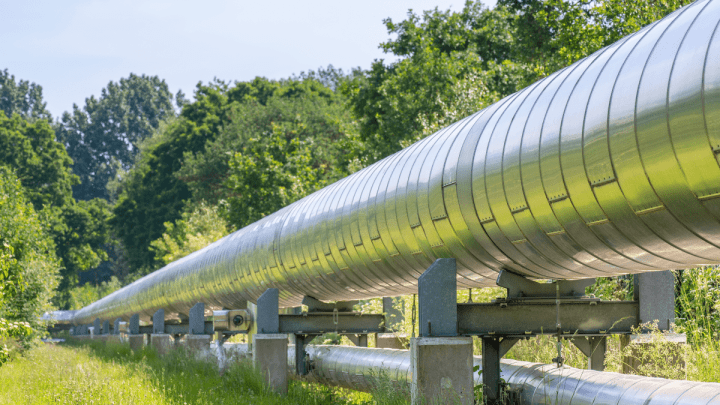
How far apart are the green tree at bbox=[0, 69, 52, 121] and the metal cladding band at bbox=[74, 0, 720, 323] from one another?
97.6m

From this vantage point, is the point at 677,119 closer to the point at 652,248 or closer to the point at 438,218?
the point at 652,248

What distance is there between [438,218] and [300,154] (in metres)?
31.6

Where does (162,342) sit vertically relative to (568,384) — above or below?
below

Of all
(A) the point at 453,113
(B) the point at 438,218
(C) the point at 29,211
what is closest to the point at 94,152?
(C) the point at 29,211

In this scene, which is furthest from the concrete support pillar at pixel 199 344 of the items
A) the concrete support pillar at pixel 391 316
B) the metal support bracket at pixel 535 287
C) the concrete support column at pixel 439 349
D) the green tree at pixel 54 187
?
the green tree at pixel 54 187

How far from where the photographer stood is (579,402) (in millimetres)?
5438

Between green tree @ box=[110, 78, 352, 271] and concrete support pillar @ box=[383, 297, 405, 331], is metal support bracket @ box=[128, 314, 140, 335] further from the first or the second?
green tree @ box=[110, 78, 352, 271]

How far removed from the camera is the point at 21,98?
96.4 meters

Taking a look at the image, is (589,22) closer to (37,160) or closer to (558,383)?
(558,383)

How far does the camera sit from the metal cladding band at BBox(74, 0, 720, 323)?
398 cm

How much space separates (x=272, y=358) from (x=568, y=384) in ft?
21.0

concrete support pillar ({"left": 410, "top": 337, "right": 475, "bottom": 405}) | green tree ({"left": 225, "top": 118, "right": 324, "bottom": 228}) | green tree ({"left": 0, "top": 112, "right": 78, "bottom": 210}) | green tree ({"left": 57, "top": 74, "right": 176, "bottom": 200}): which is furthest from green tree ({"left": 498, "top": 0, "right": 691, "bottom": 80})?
green tree ({"left": 57, "top": 74, "right": 176, "bottom": 200})

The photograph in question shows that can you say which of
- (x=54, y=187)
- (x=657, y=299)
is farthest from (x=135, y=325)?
(x=54, y=187)

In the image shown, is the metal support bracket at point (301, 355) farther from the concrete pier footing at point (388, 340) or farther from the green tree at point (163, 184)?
the green tree at point (163, 184)
